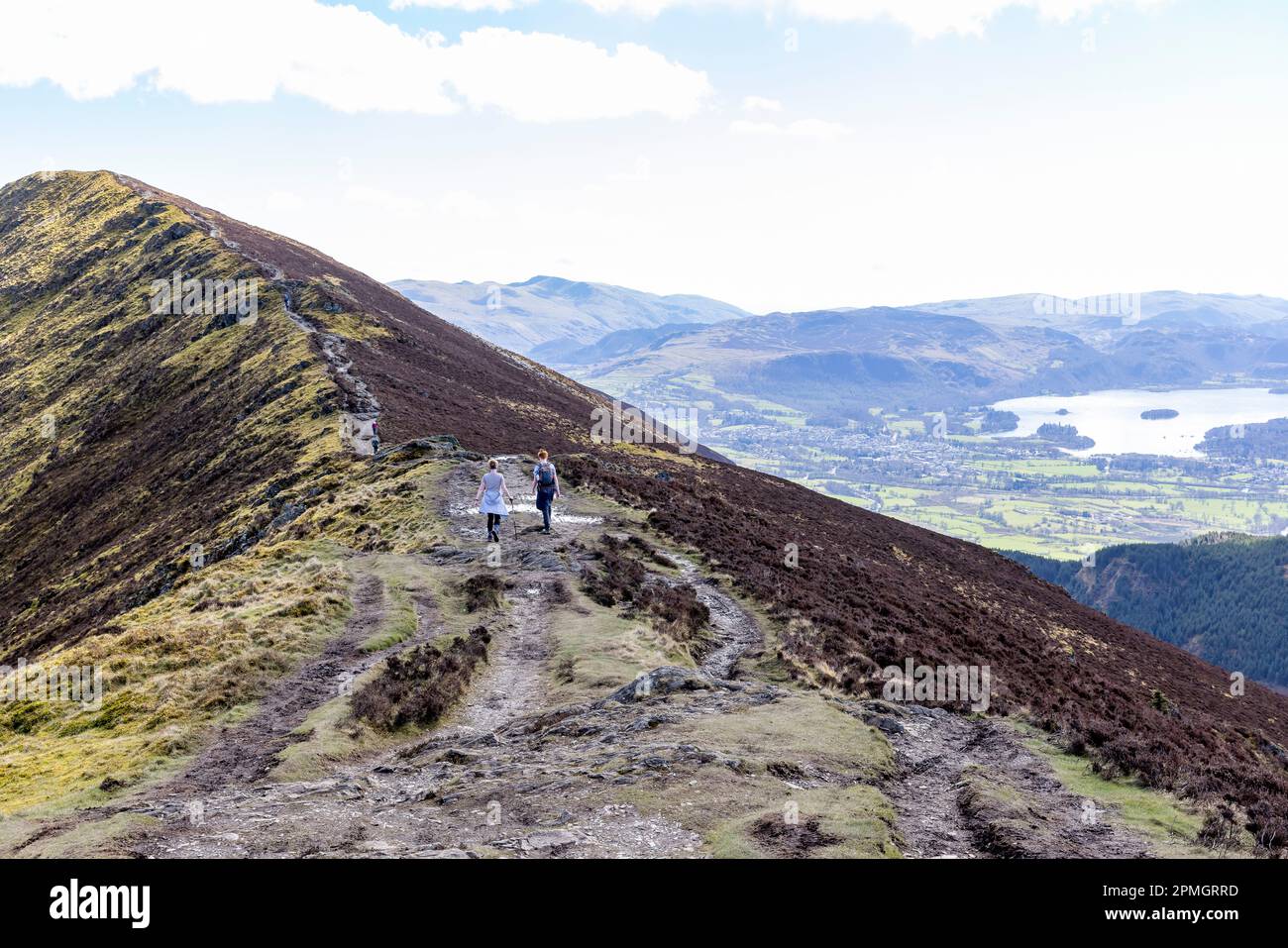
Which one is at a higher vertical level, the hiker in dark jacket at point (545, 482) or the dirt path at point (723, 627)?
the hiker in dark jacket at point (545, 482)

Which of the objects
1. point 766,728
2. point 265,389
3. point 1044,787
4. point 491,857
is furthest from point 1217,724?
point 265,389

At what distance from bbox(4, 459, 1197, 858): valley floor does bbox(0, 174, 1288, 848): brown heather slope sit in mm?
2647

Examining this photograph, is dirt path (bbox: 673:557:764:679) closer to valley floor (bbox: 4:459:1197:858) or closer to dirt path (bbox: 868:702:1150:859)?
valley floor (bbox: 4:459:1197:858)

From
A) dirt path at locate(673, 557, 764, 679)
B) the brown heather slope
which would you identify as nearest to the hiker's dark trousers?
dirt path at locate(673, 557, 764, 679)

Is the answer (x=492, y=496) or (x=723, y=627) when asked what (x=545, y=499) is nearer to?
(x=492, y=496)

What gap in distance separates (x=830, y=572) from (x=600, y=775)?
88.3 ft

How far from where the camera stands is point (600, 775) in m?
14.5

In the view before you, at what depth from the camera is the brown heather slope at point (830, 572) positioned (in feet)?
81.1

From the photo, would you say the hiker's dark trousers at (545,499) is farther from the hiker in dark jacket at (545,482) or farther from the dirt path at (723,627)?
the dirt path at (723,627)

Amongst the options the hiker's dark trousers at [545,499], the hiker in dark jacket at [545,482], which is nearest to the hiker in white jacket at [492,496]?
the hiker in dark jacket at [545,482]

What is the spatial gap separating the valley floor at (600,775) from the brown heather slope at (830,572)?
265 cm
